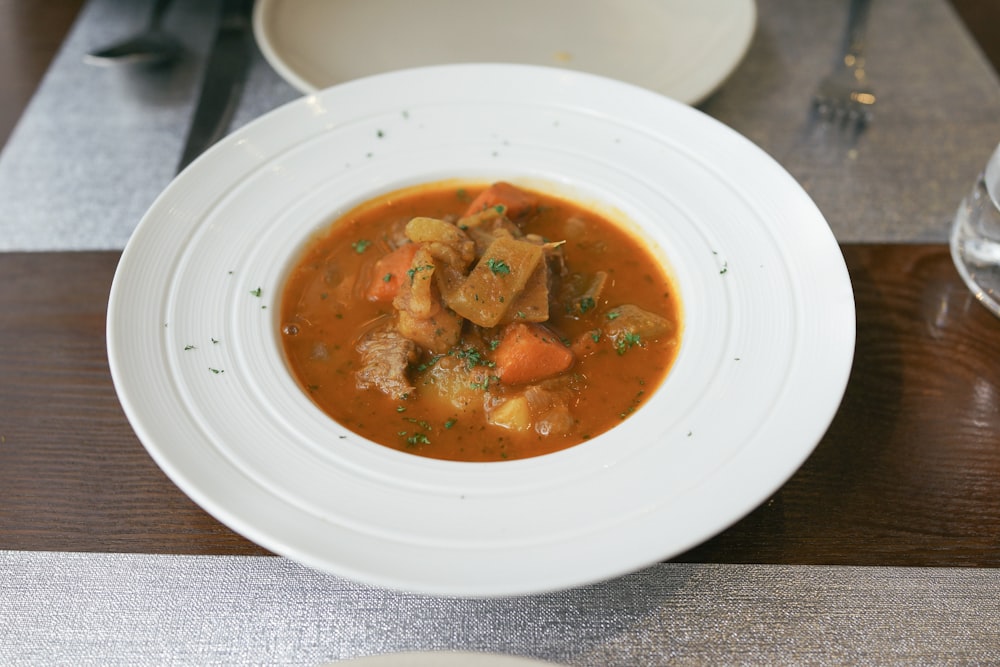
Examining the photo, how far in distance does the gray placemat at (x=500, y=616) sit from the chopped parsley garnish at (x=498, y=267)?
893 millimetres

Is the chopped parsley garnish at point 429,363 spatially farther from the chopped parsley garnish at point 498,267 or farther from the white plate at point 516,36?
the white plate at point 516,36

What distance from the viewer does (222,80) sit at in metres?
3.73

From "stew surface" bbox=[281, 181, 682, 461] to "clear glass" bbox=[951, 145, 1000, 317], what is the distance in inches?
41.7

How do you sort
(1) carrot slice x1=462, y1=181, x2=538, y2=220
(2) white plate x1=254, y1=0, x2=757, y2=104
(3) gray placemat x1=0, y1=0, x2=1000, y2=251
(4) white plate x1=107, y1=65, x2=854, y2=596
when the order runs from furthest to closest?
(2) white plate x1=254, y1=0, x2=757, y2=104 → (3) gray placemat x1=0, y1=0, x2=1000, y2=251 → (1) carrot slice x1=462, y1=181, x2=538, y2=220 → (4) white plate x1=107, y1=65, x2=854, y2=596

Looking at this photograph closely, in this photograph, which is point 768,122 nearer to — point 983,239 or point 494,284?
point 983,239

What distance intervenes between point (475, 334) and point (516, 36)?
1938mm

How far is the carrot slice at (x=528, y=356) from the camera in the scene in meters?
2.40

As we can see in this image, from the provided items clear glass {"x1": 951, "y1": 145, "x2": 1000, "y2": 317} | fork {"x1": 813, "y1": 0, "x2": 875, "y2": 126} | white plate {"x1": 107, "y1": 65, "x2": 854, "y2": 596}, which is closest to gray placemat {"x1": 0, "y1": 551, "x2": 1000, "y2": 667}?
white plate {"x1": 107, "y1": 65, "x2": 854, "y2": 596}

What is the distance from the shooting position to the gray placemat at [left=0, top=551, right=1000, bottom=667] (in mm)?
1986

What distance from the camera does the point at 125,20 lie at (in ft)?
14.2

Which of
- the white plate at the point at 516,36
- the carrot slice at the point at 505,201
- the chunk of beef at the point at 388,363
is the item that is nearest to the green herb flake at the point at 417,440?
the chunk of beef at the point at 388,363

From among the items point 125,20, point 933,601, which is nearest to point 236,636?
point 933,601

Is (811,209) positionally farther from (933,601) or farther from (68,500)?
(68,500)

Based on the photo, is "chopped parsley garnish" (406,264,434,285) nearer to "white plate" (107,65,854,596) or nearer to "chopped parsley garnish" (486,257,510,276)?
"chopped parsley garnish" (486,257,510,276)
